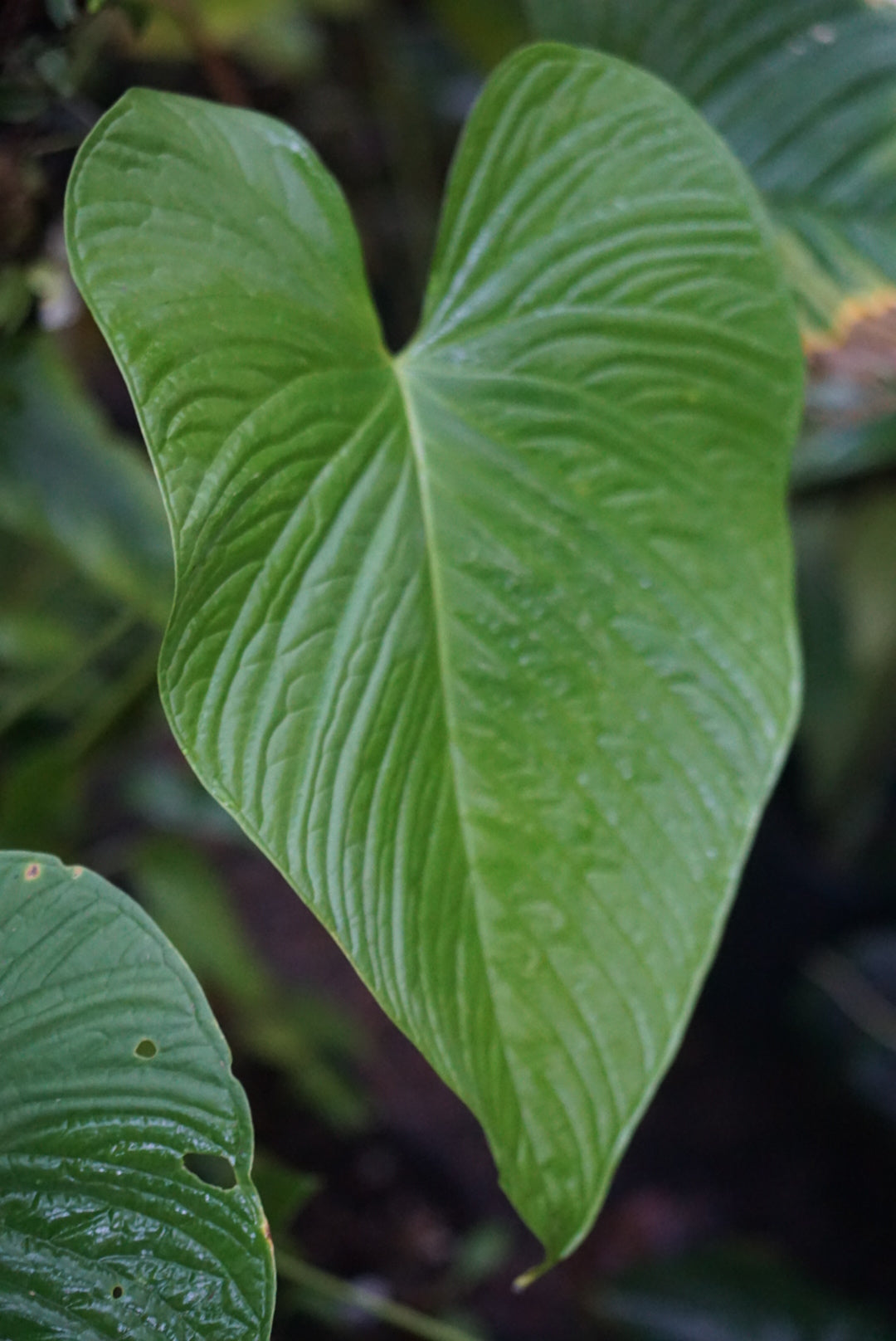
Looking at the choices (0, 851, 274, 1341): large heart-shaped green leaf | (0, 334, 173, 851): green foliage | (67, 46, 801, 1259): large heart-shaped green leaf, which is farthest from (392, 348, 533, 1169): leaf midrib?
(0, 334, 173, 851): green foliage

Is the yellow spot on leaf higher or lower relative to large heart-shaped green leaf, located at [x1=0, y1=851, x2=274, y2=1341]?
higher

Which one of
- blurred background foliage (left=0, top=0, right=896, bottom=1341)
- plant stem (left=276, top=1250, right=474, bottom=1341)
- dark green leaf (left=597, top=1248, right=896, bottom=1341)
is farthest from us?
dark green leaf (left=597, top=1248, right=896, bottom=1341)

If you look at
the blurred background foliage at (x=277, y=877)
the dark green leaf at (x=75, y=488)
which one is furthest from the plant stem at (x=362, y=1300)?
the dark green leaf at (x=75, y=488)

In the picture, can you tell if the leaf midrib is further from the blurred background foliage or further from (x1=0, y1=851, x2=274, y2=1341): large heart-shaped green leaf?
the blurred background foliage

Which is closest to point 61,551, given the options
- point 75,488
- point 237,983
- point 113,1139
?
point 75,488

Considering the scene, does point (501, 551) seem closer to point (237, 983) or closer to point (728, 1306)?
point (237, 983)

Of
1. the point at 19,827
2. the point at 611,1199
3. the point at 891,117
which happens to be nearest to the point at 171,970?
the point at 19,827

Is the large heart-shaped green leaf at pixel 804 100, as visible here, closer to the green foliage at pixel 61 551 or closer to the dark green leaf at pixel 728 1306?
the green foliage at pixel 61 551
